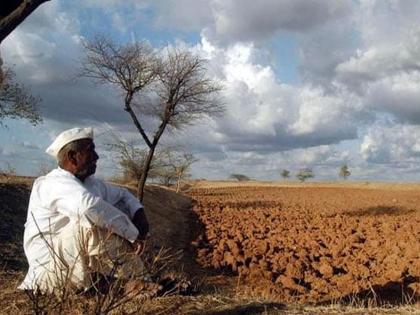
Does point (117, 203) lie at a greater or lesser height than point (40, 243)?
greater

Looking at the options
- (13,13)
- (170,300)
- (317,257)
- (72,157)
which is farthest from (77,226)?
(317,257)

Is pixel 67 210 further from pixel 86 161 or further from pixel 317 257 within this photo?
pixel 317 257

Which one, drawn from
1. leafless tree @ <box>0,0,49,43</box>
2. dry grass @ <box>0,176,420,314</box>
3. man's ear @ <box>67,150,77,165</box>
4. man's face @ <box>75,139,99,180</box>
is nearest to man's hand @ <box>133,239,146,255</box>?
dry grass @ <box>0,176,420,314</box>

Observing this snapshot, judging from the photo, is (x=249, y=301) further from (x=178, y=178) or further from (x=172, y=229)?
(x=178, y=178)

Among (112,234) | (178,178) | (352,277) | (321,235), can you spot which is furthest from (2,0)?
(178,178)

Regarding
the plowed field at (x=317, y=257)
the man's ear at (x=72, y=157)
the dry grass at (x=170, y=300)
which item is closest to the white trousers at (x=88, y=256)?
the dry grass at (x=170, y=300)

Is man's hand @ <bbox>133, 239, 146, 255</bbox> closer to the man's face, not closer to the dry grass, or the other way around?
the dry grass

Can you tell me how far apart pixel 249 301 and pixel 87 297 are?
1.40m

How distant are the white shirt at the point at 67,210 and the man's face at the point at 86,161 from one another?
76mm

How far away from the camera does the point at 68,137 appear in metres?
4.78

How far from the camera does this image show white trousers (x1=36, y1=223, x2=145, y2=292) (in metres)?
4.30

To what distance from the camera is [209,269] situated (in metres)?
12.0

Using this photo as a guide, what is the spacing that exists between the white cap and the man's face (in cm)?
6

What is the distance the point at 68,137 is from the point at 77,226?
0.71 metres
